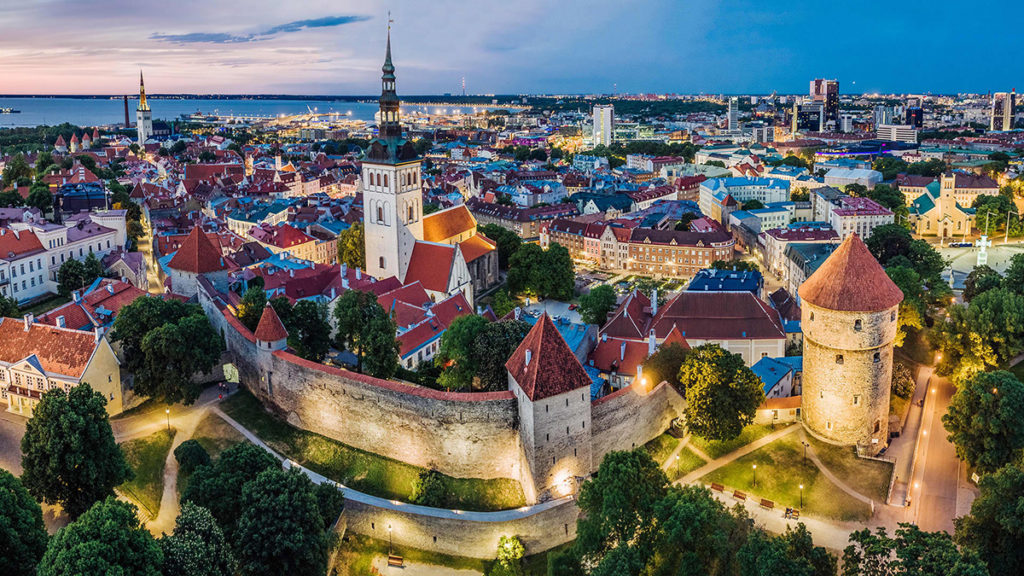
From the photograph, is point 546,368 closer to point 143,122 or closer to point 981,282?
point 981,282

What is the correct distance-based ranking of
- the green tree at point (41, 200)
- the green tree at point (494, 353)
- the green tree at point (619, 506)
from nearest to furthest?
the green tree at point (619, 506) < the green tree at point (494, 353) < the green tree at point (41, 200)

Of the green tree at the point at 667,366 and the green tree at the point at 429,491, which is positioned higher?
the green tree at the point at 667,366

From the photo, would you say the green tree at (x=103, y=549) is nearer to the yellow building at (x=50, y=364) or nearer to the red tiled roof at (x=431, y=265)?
the yellow building at (x=50, y=364)

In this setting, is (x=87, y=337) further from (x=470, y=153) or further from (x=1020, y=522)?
(x=470, y=153)

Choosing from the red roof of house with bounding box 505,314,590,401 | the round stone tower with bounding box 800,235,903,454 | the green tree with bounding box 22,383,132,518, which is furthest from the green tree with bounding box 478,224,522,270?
the green tree with bounding box 22,383,132,518

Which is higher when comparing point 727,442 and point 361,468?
point 727,442

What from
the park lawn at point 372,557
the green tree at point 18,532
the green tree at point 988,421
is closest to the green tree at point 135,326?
the green tree at point 18,532

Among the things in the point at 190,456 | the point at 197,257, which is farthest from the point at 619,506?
the point at 197,257
